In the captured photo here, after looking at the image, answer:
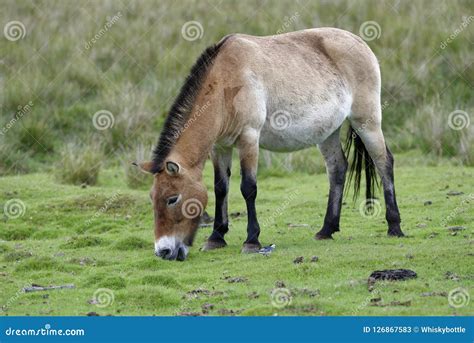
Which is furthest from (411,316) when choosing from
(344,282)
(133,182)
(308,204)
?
(133,182)

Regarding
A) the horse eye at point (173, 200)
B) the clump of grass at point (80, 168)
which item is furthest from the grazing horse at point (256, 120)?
the clump of grass at point (80, 168)

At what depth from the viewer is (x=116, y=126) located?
1852 cm

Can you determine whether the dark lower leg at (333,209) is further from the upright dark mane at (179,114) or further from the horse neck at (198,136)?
the upright dark mane at (179,114)

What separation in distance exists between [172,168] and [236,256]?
1349 mm

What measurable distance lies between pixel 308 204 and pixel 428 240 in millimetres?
3439

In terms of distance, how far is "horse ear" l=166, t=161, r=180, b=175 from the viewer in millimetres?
10227

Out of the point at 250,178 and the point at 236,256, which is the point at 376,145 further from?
the point at 236,256

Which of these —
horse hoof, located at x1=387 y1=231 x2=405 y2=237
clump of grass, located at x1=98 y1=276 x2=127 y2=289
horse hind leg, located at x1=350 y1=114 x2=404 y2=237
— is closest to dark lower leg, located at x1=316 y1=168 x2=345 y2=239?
horse hind leg, located at x1=350 y1=114 x2=404 y2=237

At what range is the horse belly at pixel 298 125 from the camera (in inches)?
455

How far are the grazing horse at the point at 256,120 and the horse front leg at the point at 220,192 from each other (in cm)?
1

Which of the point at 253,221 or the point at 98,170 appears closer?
the point at 253,221

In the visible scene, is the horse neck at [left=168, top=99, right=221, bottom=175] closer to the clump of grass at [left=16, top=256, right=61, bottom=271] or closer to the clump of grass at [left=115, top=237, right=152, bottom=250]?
the clump of grass at [left=115, top=237, right=152, bottom=250]

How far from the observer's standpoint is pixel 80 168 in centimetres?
1642

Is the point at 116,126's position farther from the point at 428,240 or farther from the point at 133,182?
the point at 428,240
